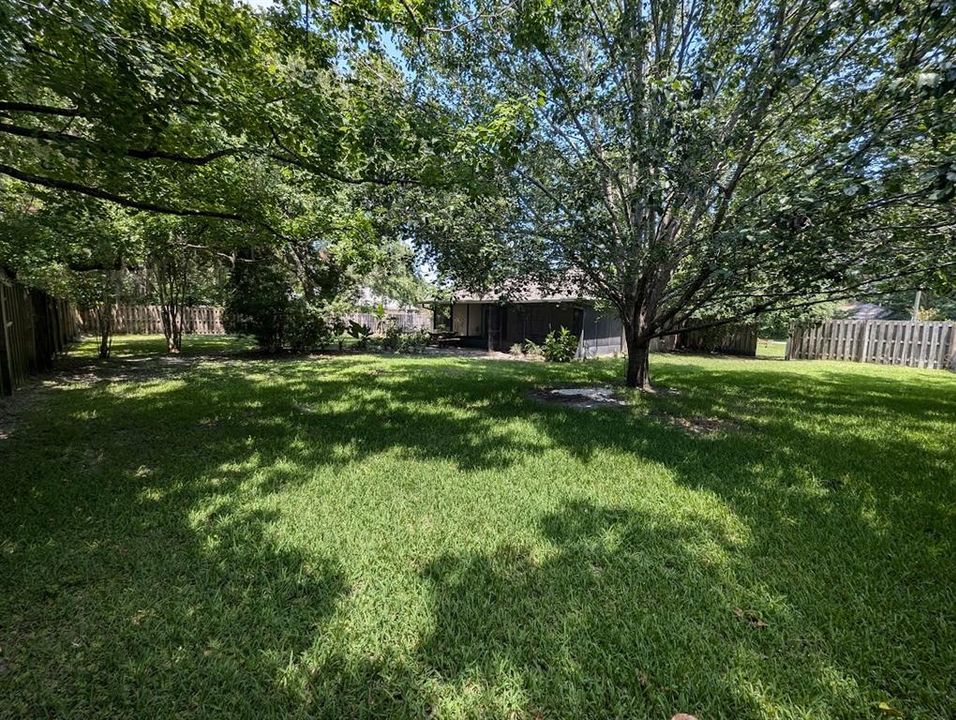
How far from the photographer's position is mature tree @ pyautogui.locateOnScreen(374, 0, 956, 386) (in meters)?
3.88

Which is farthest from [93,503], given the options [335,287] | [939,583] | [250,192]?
[335,287]

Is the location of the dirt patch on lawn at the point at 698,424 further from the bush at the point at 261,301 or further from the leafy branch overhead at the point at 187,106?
the bush at the point at 261,301

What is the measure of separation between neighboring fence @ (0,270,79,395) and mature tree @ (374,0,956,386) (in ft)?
21.6

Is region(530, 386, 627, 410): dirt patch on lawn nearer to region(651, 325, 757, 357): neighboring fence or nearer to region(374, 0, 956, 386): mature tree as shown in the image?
region(374, 0, 956, 386): mature tree

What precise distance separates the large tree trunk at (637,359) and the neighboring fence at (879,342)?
10.7 meters

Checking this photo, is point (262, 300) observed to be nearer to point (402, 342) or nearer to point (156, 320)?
point (402, 342)

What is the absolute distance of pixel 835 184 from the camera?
3.48m

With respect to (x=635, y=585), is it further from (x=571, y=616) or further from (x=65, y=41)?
(x=65, y=41)

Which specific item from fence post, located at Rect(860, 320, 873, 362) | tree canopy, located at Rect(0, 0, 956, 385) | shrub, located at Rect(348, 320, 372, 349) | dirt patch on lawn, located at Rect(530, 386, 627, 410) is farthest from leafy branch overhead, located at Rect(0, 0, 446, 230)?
fence post, located at Rect(860, 320, 873, 362)

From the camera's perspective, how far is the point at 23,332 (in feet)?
26.6

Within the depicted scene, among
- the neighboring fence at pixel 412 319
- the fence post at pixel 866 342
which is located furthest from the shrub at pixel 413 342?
the fence post at pixel 866 342

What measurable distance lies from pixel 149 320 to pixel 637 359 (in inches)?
902

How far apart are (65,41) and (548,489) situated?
17.2ft

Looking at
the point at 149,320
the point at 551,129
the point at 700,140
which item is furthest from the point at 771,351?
the point at 149,320
